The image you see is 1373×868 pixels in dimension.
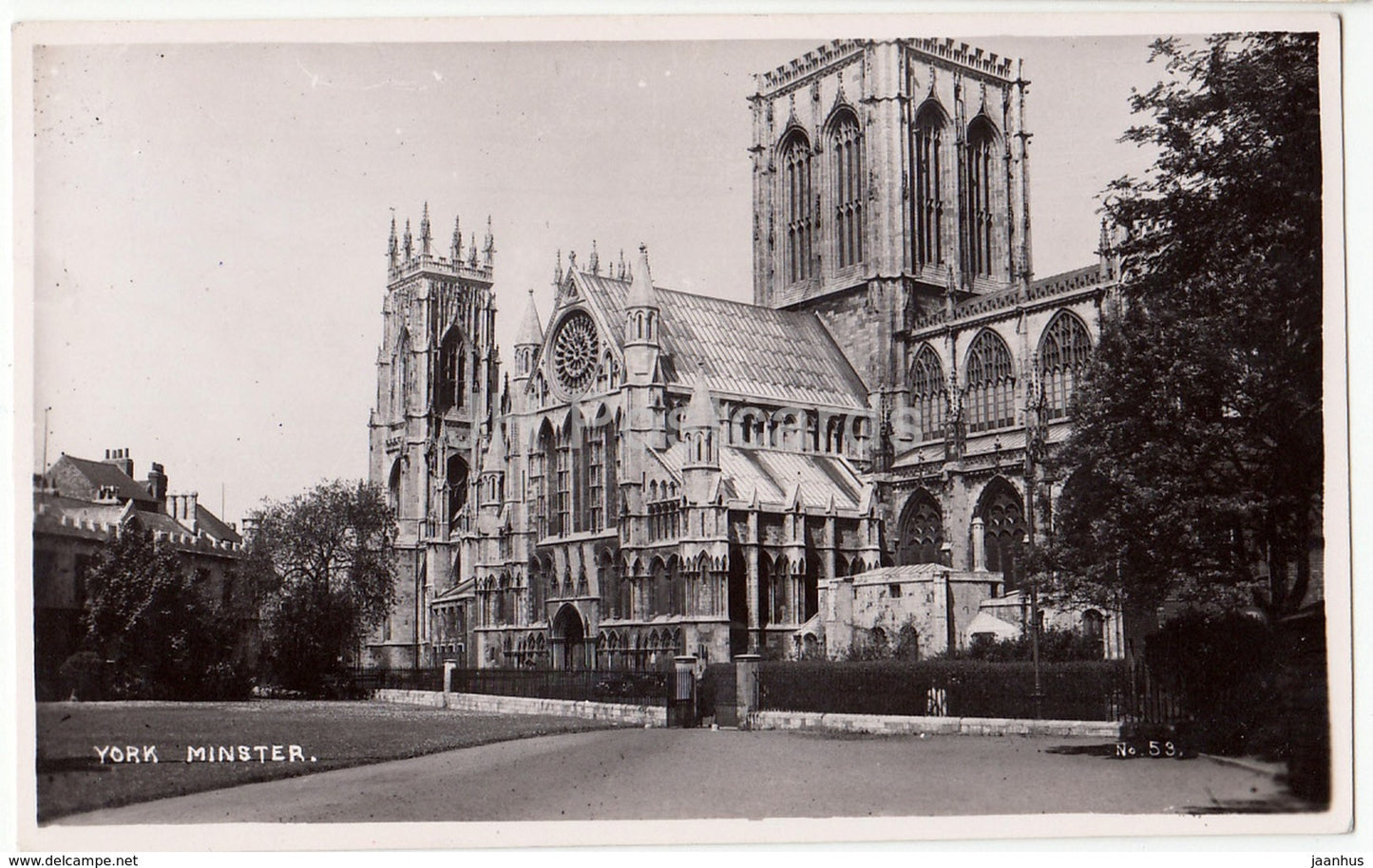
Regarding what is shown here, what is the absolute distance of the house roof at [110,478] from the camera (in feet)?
88.5

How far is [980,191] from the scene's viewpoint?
66.2m

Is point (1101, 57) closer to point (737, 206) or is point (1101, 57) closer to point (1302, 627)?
point (1302, 627)

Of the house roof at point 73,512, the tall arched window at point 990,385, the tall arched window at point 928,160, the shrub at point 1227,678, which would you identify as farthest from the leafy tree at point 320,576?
the tall arched window at point 928,160

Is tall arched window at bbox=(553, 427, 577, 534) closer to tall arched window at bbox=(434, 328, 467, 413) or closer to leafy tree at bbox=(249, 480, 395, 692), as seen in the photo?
leafy tree at bbox=(249, 480, 395, 692)

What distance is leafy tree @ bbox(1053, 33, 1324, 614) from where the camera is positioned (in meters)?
25.3

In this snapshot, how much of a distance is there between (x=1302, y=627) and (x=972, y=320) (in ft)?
129

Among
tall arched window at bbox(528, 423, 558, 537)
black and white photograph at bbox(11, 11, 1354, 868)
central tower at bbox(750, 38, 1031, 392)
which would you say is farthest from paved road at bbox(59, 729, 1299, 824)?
central tower at bbox(750, 38, 1031, 392)

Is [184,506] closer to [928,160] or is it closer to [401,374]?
[928,160]

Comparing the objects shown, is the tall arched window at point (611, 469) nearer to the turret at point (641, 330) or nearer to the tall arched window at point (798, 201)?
the turret at point (641, 330)

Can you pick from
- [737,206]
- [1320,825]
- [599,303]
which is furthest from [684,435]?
[1320,825]

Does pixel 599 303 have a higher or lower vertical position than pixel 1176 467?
higher

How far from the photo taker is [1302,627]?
25312 mm

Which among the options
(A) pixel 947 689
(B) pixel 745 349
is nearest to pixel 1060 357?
(B) pixel 745 349

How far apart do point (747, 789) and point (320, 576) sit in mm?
38193
